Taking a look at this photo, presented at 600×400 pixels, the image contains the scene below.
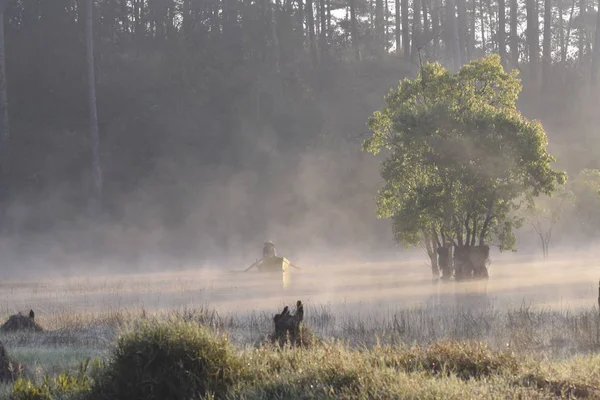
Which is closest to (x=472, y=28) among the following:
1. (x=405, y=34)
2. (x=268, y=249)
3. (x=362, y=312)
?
(x=405, y=34)

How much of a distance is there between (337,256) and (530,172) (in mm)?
25061

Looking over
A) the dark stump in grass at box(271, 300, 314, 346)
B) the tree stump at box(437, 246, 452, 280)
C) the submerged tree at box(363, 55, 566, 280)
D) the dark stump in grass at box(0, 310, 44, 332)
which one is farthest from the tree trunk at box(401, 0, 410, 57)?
the dark stump in grass at box(271, 300, 314, 346)

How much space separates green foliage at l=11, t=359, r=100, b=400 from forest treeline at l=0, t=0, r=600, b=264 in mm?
47385

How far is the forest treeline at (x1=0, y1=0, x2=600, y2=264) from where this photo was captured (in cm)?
6353

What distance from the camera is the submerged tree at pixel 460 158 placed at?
35281 millimetres

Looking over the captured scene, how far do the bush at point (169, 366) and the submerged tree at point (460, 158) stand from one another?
2376 centimetres

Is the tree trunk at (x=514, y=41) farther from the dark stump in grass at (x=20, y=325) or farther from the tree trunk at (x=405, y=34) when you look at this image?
the dark stump in grass at (x=20, y=325)

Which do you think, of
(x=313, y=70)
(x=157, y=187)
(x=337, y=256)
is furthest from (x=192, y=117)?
(x=337, y=256)

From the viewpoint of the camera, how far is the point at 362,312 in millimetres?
27984

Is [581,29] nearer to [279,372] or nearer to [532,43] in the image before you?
[532,43]

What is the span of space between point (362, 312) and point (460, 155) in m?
10.0

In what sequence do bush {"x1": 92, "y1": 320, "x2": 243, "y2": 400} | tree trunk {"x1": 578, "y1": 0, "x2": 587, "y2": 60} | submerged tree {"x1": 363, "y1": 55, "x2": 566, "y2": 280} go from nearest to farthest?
bush {"x1": 92, "y1": 320, "x2": 243, "y2": 400} < submerged tree {"x1": 363, "y1": 55, "x2": 566, "y2": 280} < tree trunk {"x1": 578, "y1": 0, "x2": 587, "y2": 60}

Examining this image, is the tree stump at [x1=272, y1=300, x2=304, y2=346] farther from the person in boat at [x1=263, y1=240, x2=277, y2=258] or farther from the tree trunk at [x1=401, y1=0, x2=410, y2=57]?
the tree trunk at [x1=401, y1=0, x2=410, y2=57]

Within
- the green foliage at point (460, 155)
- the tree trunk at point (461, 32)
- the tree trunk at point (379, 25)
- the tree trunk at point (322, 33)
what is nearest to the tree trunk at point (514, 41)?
the tree trunk at point (461, 32)
